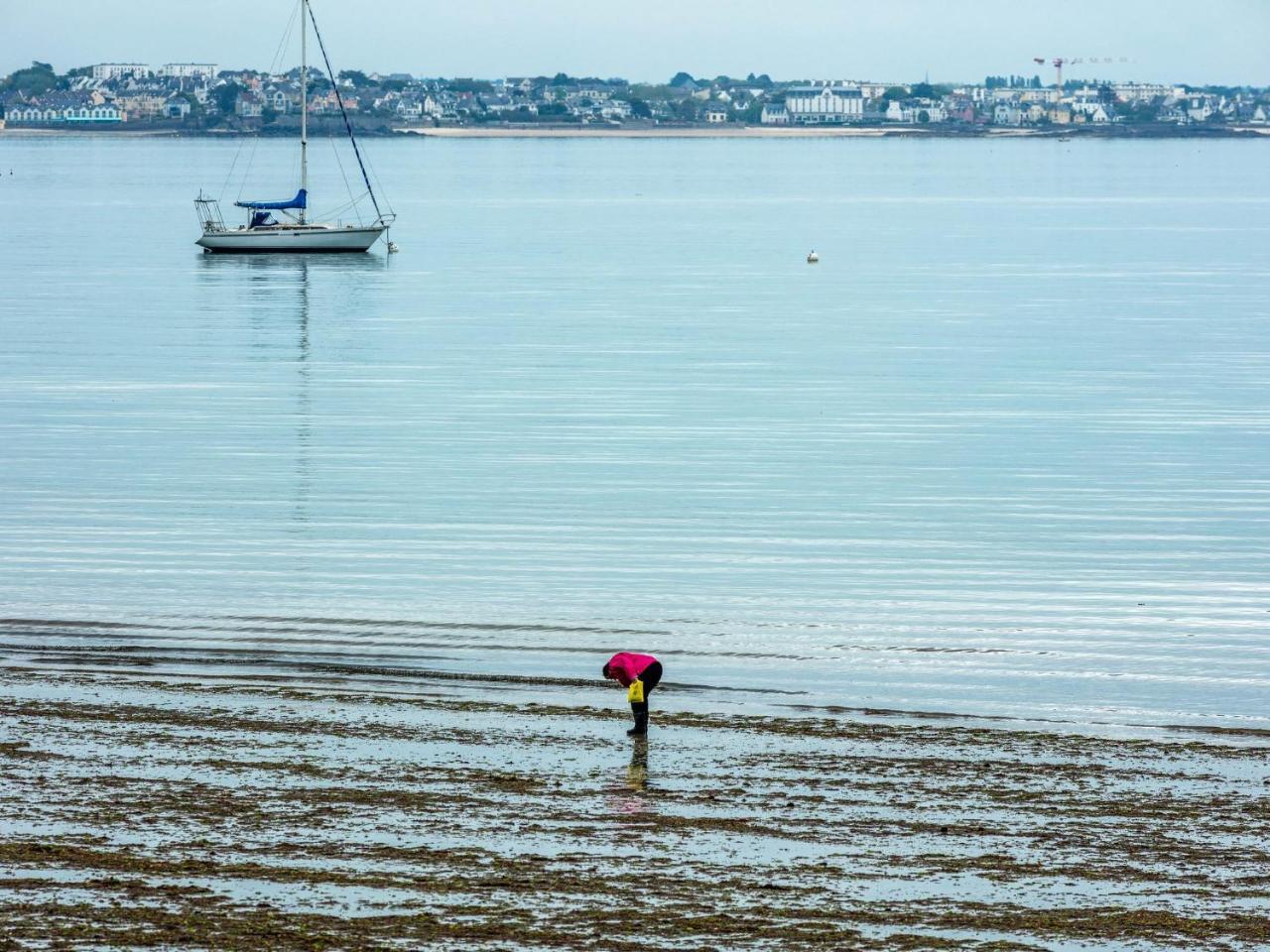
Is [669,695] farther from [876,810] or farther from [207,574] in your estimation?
[207,574]

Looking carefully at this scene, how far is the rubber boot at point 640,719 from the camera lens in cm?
1570

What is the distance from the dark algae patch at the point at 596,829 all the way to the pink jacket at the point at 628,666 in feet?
1.76

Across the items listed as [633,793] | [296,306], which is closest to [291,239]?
[296,306]

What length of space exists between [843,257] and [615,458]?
55.9 m

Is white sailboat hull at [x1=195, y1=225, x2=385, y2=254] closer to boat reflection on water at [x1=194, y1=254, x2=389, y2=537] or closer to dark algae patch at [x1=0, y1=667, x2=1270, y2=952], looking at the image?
boat reflection on water at [x1=194, y1=254, x2=389, y2=537]

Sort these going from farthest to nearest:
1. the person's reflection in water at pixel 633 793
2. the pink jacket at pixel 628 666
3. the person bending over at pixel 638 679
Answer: the pink jacket at pixel 628 666 → the person bending over at pixel 638 679 → the person's reflection in water at pixel 633 793

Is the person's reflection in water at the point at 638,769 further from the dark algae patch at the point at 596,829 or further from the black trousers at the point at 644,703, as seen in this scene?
the black trousers at the point at 644,703

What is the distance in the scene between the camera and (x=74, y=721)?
15.6 m

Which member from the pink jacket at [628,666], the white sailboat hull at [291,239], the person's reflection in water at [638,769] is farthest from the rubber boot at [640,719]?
the white sailboat hull at [291,239]

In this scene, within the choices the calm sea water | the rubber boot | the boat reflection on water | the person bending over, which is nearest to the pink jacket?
the person bending over

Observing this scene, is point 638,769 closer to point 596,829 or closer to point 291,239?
point 596,829

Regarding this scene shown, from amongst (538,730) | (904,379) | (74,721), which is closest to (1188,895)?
(538,730)

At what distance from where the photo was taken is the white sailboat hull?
87312 millimetres

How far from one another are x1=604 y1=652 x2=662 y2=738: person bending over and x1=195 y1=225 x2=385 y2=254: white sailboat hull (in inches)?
2865
